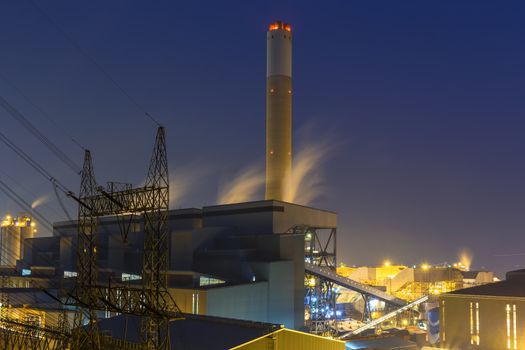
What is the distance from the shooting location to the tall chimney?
56.3m

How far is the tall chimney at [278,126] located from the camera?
56344 millimetres

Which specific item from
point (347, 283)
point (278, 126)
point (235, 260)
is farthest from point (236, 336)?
point (278, 126)

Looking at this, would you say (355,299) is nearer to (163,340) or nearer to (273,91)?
(273,91)

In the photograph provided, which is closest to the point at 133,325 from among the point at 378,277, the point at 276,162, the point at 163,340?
the point at 163,340

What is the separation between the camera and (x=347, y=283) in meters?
49.2

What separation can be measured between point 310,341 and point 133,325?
10.2 metres

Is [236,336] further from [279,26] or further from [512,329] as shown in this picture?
[279,26]

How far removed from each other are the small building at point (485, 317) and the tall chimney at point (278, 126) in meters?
25.3

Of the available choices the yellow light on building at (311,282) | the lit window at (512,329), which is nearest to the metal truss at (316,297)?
the yellow light on building at (311,282)

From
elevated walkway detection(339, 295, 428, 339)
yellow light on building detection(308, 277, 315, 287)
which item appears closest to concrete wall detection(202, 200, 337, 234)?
yellow light on building detection(308, 277, 315, 287)

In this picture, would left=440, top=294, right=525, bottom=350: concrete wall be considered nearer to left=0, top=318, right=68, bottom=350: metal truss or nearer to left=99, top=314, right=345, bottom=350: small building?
left=99, top=314, right=345, bottom=350: small building

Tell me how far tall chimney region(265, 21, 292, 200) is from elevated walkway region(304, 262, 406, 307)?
10519 mm

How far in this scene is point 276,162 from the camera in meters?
56.3

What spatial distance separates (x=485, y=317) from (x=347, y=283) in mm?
18346
